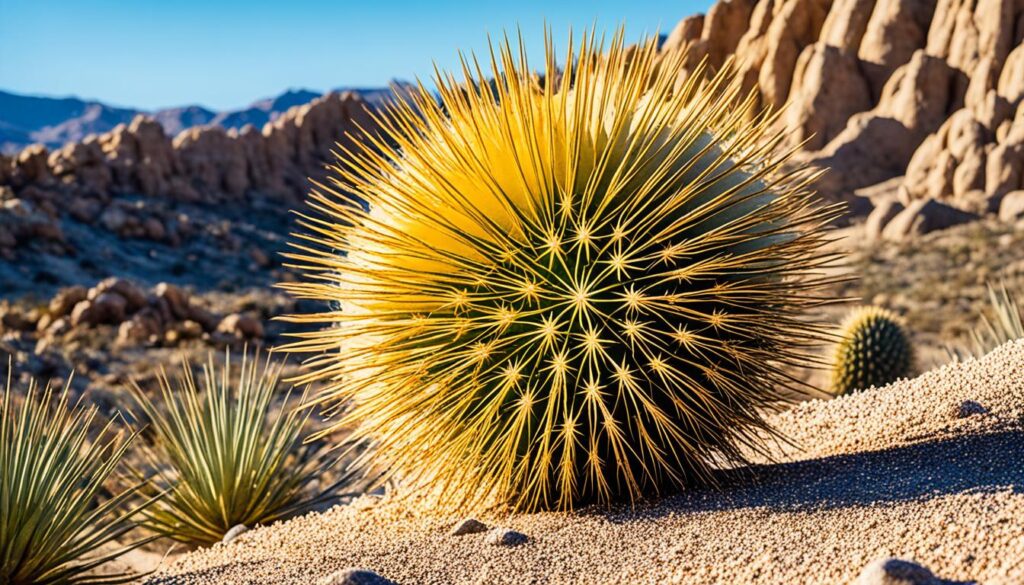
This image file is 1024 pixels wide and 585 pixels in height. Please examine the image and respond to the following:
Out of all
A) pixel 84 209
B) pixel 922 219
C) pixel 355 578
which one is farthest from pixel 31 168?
pixel 355 578

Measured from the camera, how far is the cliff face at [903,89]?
126ft

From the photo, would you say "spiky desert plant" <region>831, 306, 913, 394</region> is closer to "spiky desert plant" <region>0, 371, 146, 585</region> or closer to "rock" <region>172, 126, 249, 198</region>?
"spiky desert plant" <region>0, 371, 146, 585</region>

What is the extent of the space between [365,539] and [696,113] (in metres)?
2.19

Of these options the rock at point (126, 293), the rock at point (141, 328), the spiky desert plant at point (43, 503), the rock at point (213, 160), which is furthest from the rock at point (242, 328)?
the rock at point (213, 160)

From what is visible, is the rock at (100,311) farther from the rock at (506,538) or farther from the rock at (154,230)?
the rock at (506,538)

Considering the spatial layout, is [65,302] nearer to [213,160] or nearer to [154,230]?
[154,230]

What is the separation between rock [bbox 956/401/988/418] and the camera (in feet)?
14.2

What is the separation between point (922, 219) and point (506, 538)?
3403 cm

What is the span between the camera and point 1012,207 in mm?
34531

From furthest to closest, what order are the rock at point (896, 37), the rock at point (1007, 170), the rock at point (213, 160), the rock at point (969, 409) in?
the rock at point (213, 160) < the rock at point (896, 37) < the rock at point (1007, 170) < the rock at point (969, 409)

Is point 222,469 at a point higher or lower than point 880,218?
higher

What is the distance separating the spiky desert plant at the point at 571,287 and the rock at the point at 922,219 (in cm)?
3275

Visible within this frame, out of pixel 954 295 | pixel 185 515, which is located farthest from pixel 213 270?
pixel 185 515

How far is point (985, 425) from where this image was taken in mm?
4156
